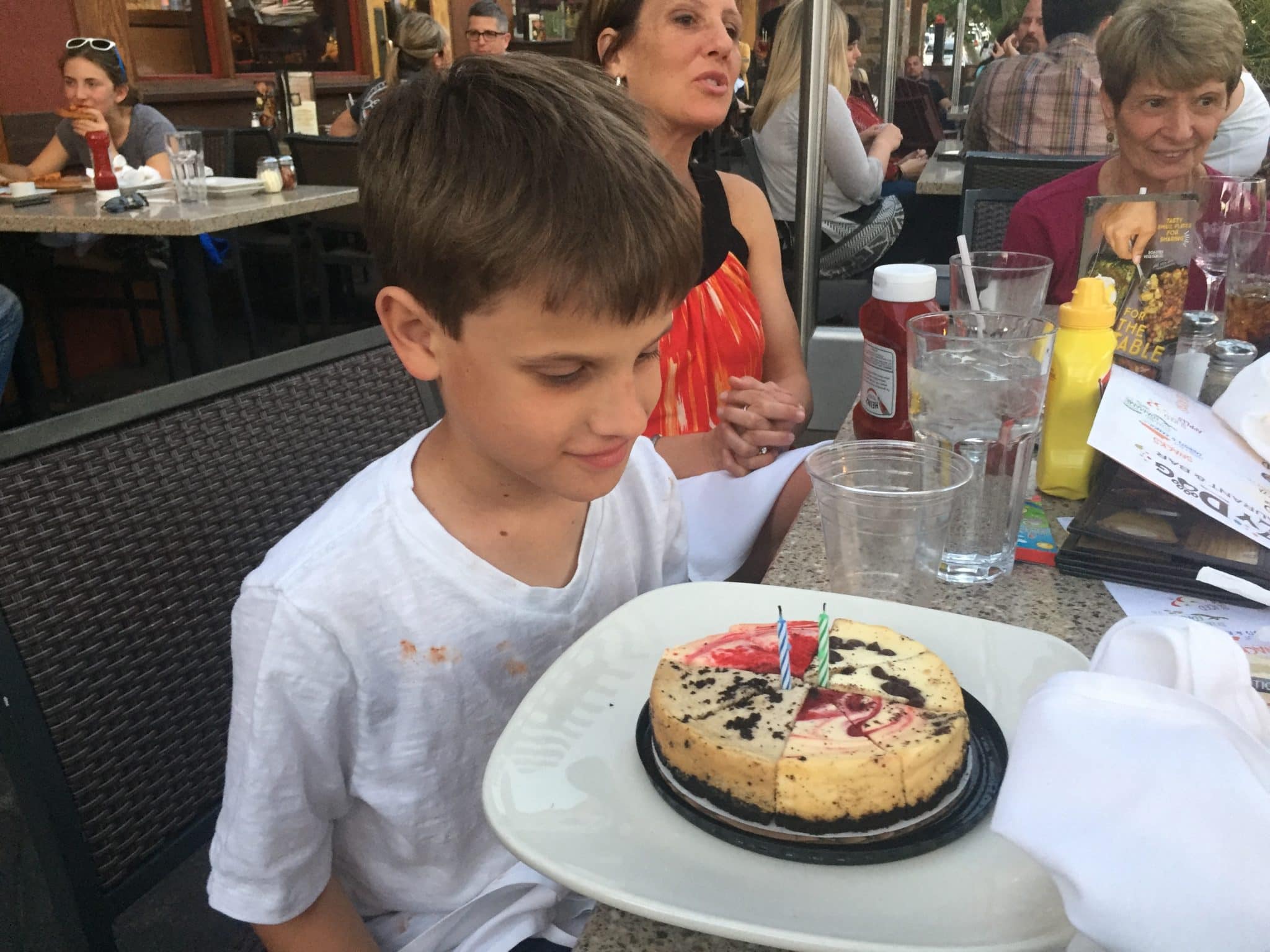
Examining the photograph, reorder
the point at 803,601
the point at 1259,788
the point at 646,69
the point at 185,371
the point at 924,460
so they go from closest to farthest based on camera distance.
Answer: the point at 1259,788 < the point at 803,601 < the point at 924,460 < the point at 646,69 < the point at 185,371

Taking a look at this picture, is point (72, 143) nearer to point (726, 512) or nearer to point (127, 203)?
point (127, 203)

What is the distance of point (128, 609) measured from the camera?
3.02 feet

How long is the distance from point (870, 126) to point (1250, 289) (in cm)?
437

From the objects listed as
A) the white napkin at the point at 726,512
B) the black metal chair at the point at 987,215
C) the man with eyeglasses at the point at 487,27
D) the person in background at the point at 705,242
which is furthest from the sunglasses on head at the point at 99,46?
the white napkin at the point at 726,512

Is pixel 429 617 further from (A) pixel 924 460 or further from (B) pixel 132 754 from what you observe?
(A) pixel 924 460

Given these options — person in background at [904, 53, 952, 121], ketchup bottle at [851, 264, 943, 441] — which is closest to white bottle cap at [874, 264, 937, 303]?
ketchup bottle at [851, 264, 943, 441]

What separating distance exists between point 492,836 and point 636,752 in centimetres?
44

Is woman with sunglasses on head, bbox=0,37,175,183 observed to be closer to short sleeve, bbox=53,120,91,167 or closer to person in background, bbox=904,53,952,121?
short sleeve, bbox=53,120,91,167

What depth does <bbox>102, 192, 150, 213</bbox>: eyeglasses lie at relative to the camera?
12.3 ft

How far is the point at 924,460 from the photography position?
1.01m

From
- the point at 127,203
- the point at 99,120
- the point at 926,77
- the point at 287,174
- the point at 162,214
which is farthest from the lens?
the point at 926,77

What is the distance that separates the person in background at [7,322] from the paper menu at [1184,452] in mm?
2409

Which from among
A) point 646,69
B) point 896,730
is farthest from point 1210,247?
point 896,730

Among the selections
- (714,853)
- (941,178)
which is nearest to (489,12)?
(941,178)
